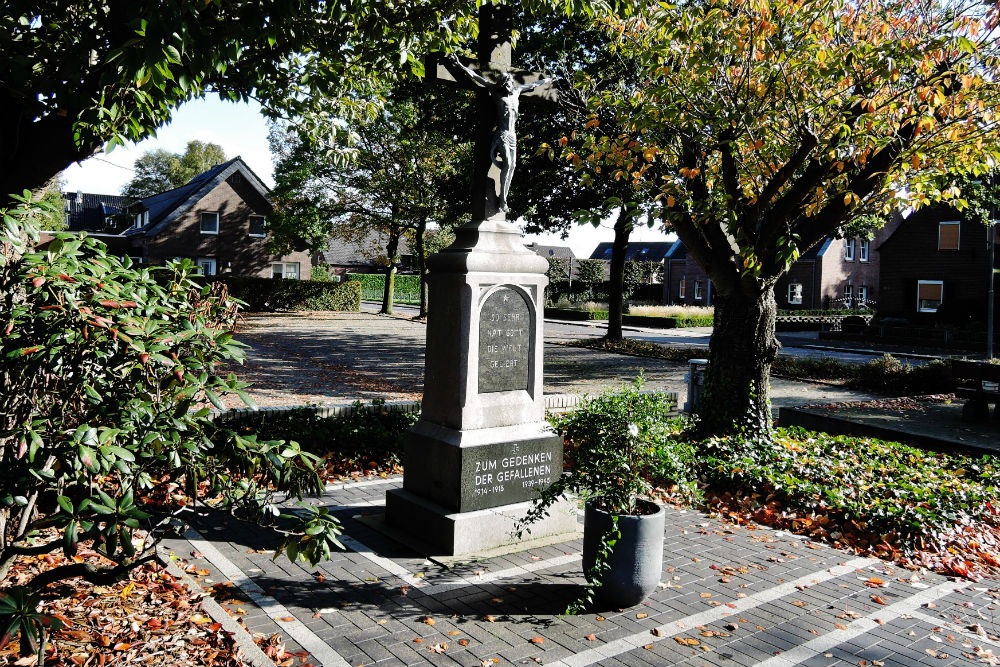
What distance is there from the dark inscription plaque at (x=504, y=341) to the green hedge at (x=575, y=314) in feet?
123

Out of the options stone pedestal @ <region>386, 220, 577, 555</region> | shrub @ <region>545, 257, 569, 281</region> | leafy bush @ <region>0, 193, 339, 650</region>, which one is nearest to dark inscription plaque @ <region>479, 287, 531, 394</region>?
stone pedestal @ <region>386, 220, 577, 555</region>

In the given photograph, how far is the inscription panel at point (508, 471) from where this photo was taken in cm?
663

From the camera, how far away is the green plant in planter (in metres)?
5.38

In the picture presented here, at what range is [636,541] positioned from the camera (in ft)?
17.6

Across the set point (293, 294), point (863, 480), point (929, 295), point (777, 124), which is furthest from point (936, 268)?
point (863, 480)

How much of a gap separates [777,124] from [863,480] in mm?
5057

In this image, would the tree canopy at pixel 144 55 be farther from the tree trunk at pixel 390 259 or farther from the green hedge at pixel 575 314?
the green hedge at pixel 575 314

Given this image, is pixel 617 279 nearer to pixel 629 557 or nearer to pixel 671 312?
pixel 671 312

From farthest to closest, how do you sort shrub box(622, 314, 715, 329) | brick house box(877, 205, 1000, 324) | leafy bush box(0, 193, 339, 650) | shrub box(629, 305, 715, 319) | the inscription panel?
shrub box(629, 305, 715, 319), shrub box(622, 314, 715, 329), brick house box(877, 205, 1000, 324), the inscription panel, leafy bush box(0, 193, 339, 650)

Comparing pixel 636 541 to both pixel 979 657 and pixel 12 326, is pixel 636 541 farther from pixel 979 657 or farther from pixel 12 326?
pixel 12 326

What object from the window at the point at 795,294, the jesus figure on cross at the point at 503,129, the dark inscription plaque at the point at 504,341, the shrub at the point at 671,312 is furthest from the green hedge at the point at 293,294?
the dark inscription plaque at the point at 504,341

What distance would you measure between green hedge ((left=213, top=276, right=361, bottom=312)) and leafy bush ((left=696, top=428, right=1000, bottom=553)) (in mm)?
33202

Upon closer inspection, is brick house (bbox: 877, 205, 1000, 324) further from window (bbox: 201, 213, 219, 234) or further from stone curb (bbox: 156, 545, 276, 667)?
stone curb (bbox: 156, 545, 276, 667)

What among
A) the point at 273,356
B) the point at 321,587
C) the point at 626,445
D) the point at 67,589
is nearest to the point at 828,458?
the point at 626,445
